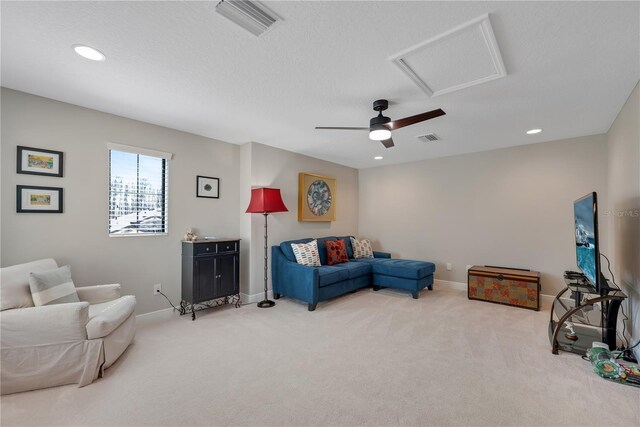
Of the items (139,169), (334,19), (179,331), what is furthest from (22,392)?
(334,19)

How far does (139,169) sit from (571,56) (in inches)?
170

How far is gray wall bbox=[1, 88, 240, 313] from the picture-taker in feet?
8.48

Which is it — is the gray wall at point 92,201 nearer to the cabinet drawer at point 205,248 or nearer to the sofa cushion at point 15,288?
the cabinet drawer at point 205,248

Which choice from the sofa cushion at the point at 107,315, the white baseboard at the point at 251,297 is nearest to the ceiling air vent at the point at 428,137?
the white baseboard at the point at 251,297

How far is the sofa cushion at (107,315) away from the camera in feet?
7.06

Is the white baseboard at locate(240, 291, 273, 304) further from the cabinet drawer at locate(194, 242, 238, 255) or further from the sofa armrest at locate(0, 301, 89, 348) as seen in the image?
the sofa armrest at locate(0, 301, 89, 348)

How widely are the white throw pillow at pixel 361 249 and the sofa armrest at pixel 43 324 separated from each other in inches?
161

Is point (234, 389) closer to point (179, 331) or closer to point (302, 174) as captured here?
point (179, 331)

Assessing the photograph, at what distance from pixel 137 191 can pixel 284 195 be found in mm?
2121

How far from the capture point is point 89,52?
6.57 feet

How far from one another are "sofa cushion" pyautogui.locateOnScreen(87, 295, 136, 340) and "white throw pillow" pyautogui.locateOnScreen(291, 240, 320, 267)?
2.20 meters

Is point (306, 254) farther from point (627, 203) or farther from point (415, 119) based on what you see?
point (627, 203)

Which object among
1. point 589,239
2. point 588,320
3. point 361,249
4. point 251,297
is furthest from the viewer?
point 361,249

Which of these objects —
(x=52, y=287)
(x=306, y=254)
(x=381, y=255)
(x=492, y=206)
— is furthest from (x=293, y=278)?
(x=492, y=206)
